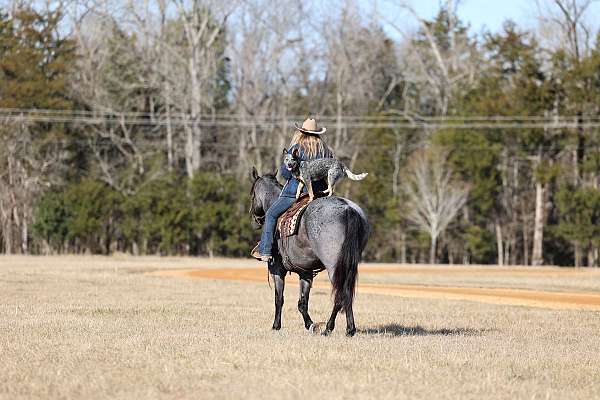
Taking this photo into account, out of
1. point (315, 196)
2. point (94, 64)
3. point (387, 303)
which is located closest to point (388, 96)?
point (94, 64)

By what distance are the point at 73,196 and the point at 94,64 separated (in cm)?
1208

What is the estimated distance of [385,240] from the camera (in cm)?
5909

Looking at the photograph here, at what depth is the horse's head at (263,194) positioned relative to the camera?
1488 cm

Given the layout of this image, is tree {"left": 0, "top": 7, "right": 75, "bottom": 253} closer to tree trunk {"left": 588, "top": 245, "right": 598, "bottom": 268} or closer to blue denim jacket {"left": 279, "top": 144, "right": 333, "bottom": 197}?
tree trunk {"left": 588, "top": 245, "right": 598, "bottom": 268}

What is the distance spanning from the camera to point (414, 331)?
50.7ft

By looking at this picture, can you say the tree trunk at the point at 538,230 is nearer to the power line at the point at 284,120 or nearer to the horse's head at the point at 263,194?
the power line at the point at 284,120

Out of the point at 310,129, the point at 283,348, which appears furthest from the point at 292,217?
the point at 283,348

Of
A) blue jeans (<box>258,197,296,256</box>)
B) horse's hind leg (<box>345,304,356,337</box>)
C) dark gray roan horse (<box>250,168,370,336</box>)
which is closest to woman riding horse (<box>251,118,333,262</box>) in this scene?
blue jeans (<box>258,197,296,256</box>)

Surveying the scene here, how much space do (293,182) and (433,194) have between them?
43.2 m

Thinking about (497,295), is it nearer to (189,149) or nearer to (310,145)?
(310,145)

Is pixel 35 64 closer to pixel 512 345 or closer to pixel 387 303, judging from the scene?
pixel 387 303

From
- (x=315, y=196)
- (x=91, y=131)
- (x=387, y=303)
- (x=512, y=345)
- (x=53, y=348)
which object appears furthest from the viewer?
(x=91, y=131)

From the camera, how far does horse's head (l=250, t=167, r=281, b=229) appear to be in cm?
1488

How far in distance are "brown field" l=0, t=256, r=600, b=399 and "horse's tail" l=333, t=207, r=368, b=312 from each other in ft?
1.84
